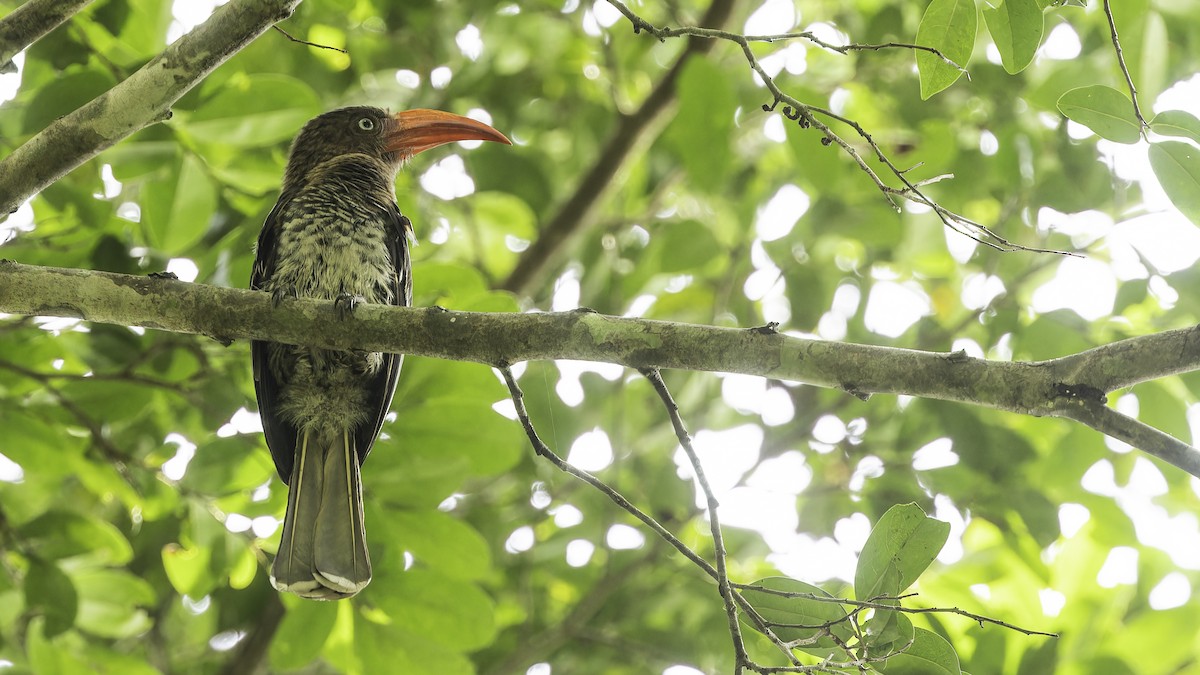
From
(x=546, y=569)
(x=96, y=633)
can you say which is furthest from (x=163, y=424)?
(x=546, y=569)

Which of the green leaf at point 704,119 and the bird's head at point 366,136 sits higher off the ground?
the bird's head at point 366,136

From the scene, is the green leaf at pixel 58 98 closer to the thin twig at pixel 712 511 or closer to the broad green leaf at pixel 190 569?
the broad green leaf at pixel 190 569

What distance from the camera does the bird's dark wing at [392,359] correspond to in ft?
9.59

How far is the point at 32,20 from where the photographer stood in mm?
1929

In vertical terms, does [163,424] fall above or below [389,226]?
below

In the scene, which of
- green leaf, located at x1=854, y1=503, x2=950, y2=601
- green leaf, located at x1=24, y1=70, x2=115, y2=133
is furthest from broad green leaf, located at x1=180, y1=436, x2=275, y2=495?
green leaf, located at x1=854, y1=503, x2=950, y2=601

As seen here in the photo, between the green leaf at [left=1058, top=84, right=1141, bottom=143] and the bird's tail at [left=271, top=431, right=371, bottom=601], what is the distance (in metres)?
1.84

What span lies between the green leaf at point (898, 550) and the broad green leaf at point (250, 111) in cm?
189

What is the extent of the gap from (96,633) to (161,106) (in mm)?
2022

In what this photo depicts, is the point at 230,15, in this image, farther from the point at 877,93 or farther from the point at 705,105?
the point at 877,93

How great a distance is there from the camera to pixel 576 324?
6.55 feet

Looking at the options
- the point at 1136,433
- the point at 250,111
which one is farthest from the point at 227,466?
the point at 1136,433

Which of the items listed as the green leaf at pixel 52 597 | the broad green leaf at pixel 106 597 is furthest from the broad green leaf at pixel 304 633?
the broad green leaf at pixel 106 597

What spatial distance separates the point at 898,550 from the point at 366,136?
2.78 m
